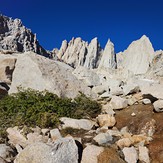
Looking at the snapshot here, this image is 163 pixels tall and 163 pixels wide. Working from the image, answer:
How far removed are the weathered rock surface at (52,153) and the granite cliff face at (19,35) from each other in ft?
250

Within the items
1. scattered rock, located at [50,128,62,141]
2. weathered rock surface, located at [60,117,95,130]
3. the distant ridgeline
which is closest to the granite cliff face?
the distant ridgeline

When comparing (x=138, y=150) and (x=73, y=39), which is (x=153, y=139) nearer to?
(x=138, y=150)

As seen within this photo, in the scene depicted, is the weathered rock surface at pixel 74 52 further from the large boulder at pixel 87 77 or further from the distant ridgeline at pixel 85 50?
the large boulder at pixel 87 77

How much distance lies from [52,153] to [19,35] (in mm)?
88444

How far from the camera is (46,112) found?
44.9ft

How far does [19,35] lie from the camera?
307 ft

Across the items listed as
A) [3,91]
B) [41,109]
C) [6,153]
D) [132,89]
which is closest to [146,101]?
[132,89]

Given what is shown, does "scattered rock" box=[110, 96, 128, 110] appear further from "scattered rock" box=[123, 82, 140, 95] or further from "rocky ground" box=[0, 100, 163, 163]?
"scattered rock" box=[123, 82, 140, 95]

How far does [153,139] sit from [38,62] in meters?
9.23

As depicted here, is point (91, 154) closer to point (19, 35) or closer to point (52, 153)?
point (52, 153)

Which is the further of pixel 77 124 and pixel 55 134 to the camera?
pixel 77 124

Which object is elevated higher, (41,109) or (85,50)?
(85,50)

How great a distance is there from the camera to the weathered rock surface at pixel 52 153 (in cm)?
898

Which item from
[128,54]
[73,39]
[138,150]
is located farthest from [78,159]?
[73,39]
